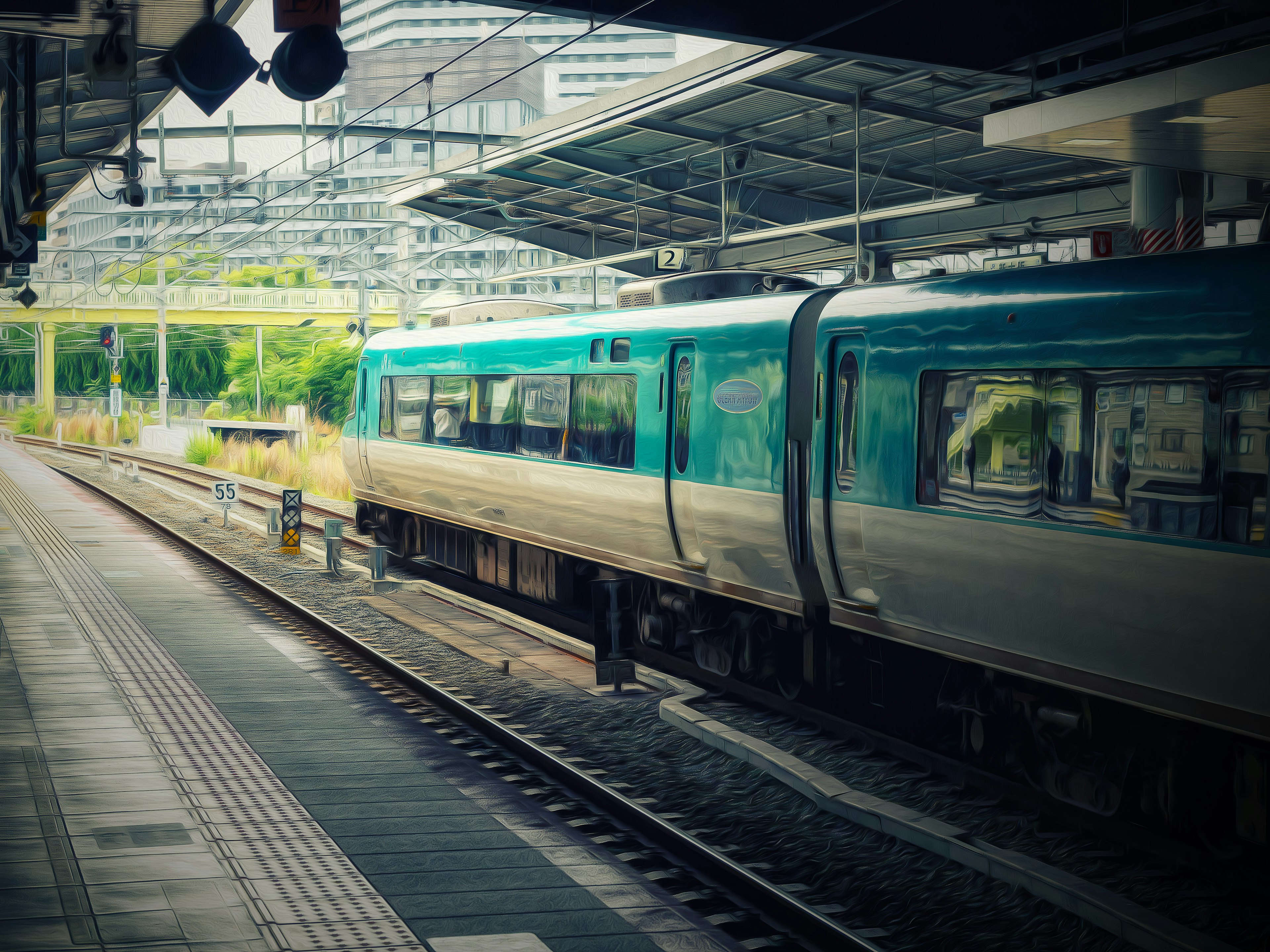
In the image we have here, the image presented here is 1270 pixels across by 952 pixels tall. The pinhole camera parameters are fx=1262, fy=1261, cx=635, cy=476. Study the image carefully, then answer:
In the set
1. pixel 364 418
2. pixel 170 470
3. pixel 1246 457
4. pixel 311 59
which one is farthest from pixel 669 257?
pixel 170 470

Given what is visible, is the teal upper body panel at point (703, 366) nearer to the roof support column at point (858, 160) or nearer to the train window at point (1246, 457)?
the roof support column at point (858, 160)

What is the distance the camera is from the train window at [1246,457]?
5484 mm

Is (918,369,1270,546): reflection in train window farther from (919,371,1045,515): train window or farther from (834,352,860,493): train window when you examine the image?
(834,352,860,493): train window

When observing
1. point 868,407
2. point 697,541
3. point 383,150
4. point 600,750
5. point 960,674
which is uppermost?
point 383,150

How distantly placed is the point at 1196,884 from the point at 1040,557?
1.73 metres

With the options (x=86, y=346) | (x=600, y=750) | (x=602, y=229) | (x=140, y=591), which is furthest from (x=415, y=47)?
(x=600, y=750)

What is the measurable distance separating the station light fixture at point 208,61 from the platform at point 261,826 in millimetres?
4441

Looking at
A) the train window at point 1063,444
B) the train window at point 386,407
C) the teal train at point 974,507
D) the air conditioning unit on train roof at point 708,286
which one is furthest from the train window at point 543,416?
the train window at point 1063,444

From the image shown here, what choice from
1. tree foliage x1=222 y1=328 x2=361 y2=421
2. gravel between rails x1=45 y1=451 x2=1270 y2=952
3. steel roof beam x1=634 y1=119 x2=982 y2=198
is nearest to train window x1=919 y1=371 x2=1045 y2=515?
gravel between rails x1=45 y1=451 x2=1270 y2=952

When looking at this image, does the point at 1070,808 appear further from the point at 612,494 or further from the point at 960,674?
the point at 612,494

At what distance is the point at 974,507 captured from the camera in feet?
23.4

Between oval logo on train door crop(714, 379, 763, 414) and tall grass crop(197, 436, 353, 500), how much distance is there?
19.4 meters

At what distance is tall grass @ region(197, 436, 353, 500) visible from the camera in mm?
30250

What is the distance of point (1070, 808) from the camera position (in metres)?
6.91
